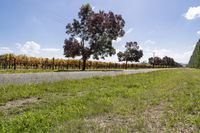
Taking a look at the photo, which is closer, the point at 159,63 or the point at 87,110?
the point at 87,110

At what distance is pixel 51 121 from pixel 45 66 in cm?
4743

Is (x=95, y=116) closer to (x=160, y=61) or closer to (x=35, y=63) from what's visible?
(x=35, y=63)

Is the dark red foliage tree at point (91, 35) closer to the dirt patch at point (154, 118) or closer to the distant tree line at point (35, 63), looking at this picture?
the distant tree line at point (35, 63)

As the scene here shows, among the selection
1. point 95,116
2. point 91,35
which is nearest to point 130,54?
point 91,35

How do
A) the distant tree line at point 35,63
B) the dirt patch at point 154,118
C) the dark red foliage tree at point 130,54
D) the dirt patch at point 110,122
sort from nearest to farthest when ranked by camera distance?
the dirt patch at point 110,122, the dirt patch at point 154,118, the distant tree line at point 35,63, the dark red foliage tree at point 130,54

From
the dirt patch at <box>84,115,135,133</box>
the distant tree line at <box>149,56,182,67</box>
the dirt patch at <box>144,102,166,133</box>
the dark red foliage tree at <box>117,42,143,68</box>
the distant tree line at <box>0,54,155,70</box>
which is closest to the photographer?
the dirt patch at <box>84,115,135,133</box>

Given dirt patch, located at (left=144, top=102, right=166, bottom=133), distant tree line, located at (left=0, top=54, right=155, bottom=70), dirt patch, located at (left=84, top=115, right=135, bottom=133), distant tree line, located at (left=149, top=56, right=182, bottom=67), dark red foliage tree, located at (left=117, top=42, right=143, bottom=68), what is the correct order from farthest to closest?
1. distant tree line, located at (left=149, top=56, right=182, bottom=67)
2. dark red foliage tree, located at (left=117, top=42, right=143, bottom=68)
3. distant tree line, located at (left=0, top=54, right=155, bottom=70)
4. dirt patch, located at (left=144, top=102, right=166, bottom=133)
5. dirt patch, located at (left=84, top=115, right=135, bottom=133)

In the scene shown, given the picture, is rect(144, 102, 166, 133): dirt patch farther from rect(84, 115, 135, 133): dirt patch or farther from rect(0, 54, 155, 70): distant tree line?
rect(0, 54, 155, 70): distant tree line

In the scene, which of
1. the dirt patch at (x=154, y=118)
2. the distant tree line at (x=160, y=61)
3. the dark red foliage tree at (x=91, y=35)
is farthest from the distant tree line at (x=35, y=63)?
the distant tree line at (x=160, y=61)

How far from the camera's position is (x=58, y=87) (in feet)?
45.0

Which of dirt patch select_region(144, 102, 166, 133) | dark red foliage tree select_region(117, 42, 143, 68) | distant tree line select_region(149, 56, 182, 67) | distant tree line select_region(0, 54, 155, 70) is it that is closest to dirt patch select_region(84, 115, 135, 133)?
dirt patch select_region(144, 102, 166, 133)

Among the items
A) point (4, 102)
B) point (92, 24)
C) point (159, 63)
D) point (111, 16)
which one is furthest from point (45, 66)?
point (159, 63)

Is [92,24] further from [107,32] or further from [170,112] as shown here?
[170,112]

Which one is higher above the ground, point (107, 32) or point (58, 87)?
point (107, 32)
